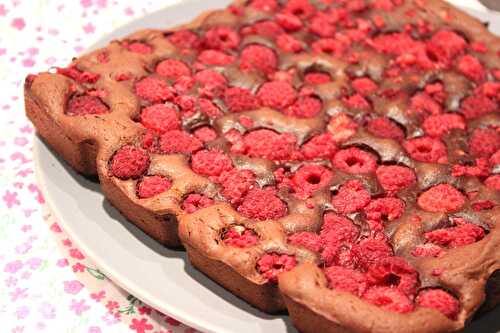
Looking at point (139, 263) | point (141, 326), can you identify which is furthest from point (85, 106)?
point (141, 326)

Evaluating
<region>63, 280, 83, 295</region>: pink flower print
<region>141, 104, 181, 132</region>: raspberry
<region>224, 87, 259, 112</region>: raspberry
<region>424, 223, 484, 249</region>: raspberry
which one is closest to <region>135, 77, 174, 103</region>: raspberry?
<region>141, 104, 181, 132</region>: raspberry

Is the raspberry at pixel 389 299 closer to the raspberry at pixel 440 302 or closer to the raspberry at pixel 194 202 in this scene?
the raspberry at pixel 440 302

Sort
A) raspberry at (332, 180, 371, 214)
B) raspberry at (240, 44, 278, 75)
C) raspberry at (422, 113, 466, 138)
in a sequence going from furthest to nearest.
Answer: raspberry at (240, 44, 278, 75), raspberry at (422, 113, 466, 138), raspberry at (332, 180, 371, 214)

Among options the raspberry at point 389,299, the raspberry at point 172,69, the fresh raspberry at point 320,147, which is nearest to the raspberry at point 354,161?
the fresh raspberry at point 320,147

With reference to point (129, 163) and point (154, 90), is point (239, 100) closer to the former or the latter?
point (154, 90)

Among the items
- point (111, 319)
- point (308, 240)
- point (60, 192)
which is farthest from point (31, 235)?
point (308, 240)

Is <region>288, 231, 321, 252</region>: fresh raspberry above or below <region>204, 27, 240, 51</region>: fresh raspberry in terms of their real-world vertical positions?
below

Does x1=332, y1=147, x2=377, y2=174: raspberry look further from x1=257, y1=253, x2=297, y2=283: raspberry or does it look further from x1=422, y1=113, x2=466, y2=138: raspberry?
x1=257, y1=253, x2=297, y2=283: raspberry

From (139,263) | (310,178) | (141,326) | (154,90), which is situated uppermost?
(154,90)

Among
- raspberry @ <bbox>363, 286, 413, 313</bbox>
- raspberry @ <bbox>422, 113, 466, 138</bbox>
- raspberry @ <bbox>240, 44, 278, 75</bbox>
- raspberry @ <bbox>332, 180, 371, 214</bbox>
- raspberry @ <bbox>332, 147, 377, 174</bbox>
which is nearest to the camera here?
raspberry @ <bbox>363, 286, 413, 313</bbox>
